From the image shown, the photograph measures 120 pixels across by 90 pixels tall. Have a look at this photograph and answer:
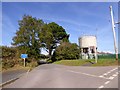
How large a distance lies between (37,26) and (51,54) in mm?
26160

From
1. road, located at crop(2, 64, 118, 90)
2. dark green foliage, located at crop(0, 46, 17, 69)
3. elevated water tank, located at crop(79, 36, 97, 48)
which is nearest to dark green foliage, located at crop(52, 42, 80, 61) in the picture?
elevated water tank, located at crop(79, 36, 97, 48)

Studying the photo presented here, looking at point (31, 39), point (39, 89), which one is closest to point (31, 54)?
point (31, 39)

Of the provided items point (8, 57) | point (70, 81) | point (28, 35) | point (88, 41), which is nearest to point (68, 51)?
point (88, 41)

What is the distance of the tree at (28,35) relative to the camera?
178 ft

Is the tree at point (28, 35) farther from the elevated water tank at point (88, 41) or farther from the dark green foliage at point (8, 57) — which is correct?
the elevated water tank at point (88, 41)

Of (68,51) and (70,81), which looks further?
(68,51)

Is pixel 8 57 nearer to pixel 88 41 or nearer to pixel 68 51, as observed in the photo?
pixel 68 51

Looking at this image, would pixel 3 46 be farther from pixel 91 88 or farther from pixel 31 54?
pixel 91 88

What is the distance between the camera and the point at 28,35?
54.5 meters

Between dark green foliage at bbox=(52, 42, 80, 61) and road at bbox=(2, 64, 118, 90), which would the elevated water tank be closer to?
dark green foliage at bbox=(52, 42, 80, 61)

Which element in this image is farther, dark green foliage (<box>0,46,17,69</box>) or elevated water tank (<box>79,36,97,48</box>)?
elevated water tank (<box>79,36,97,48</box>)

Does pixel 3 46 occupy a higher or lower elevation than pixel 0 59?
higher

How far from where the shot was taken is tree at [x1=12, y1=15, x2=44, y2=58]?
178 ft

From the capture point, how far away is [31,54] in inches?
2180
